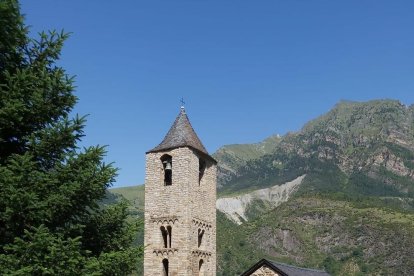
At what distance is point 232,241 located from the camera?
424ft

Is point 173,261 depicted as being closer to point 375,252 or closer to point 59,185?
point 59,185

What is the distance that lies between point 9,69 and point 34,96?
4.37ft

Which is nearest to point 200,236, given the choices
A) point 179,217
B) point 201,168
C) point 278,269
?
point 179,217

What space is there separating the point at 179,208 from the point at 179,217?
43 centimetres

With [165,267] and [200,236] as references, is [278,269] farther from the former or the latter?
[165,267]

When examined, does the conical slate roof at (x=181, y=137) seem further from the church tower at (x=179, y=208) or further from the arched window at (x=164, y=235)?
the arched window at (x=164, y=235)

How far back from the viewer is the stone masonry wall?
85.4 feet

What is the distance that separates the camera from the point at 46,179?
40.5 feet

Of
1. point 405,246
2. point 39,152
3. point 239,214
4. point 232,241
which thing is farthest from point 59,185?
point 239,214

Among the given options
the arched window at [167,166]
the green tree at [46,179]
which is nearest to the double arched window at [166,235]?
the arched window at [167,166]

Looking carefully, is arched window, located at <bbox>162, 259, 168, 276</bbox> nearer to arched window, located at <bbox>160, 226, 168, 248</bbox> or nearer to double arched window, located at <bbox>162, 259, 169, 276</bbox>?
double arched window, located at <bbox>162, 259, 169, 276</bbox>

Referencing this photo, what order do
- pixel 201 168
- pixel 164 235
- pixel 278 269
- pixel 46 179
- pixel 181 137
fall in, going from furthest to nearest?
1. pixel 201 168
2. pixel 181 137
3. pixel 164 235
4. pixel 278 269
5. pixel 46 179

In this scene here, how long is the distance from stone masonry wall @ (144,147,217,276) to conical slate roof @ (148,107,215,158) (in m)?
0.30

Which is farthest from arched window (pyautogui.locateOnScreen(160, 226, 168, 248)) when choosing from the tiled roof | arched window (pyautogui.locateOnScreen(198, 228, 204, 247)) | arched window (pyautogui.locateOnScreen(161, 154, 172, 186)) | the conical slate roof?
the tiled roof
